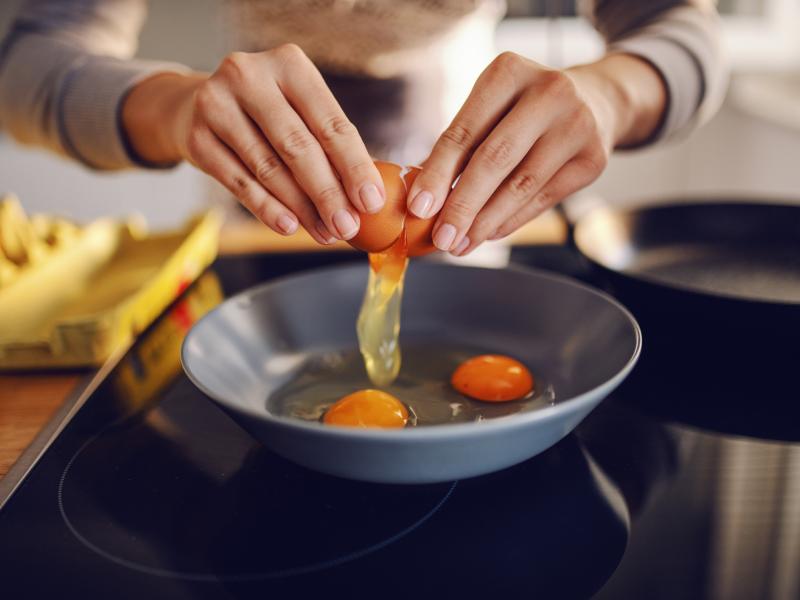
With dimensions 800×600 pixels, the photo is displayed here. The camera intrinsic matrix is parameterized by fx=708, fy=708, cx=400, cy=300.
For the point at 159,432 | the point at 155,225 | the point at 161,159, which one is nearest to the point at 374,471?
the point at 159,432

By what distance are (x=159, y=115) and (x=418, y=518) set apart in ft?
2.53

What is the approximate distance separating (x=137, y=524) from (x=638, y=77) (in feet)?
3.39

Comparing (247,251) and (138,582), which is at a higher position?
(138,582)

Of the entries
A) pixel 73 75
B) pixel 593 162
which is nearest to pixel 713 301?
pixel 593 162

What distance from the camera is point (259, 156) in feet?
2.73

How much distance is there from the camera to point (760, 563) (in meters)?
0.60

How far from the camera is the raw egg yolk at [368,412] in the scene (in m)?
0.78

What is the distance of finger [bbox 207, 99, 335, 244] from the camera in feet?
2.73

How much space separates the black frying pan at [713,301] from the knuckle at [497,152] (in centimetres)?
23

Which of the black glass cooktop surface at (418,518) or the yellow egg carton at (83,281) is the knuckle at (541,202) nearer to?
the black glass cooktop surface at (418,518)

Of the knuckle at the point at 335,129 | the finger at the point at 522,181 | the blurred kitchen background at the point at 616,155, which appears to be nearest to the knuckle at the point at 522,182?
the finger at the point at 522,181

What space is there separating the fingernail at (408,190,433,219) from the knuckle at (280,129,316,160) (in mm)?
132

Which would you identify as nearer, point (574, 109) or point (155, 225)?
point (574, 109)

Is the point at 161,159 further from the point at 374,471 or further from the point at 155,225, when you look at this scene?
the point at 155,225
